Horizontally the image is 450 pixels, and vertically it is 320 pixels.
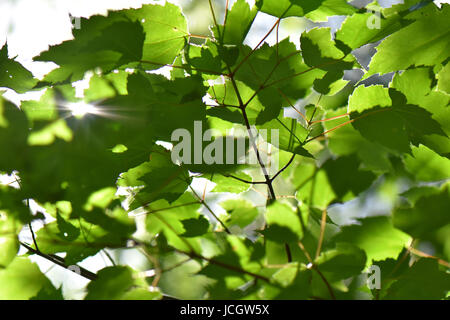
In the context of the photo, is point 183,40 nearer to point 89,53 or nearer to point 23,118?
point 89,53

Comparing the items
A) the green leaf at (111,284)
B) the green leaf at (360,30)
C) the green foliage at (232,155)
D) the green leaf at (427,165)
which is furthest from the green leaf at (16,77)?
the green leaf at (427,165)

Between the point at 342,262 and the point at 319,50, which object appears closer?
the point at 342,262

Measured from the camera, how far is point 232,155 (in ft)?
1.50

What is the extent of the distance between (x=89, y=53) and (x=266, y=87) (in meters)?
0.21

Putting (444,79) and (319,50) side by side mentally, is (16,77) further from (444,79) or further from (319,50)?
(444,79)

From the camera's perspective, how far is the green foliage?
34 cm

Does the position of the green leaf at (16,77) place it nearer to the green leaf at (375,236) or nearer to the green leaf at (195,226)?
the green leaf at (195,226)

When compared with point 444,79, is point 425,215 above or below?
below

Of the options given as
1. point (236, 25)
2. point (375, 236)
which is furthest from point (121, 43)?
point (375, 236)

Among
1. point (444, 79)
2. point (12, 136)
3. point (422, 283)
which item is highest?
point (444, 79)

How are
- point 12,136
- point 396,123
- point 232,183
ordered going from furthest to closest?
point 232,183 → point 396,123 → point 12,136

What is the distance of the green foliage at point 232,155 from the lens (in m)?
0.34

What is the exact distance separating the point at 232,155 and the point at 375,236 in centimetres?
19

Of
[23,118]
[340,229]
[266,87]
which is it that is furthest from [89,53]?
[340,229]
